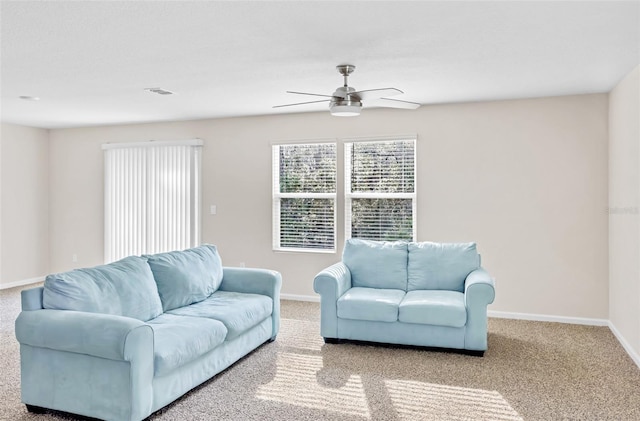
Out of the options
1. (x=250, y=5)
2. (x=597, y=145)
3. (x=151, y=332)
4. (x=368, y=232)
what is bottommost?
(x=151, y=332)

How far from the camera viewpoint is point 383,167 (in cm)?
588

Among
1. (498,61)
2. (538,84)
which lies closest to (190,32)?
(498,61)

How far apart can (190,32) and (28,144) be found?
5338 mm

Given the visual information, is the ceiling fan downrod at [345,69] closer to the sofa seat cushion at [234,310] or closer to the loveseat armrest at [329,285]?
the loveseat armrest at [329,285]

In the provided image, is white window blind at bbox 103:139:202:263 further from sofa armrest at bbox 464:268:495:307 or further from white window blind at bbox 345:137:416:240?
sofa armrest at bbox 464:268:495:307

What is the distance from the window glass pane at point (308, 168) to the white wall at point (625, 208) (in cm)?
297

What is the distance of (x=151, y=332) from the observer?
275cm

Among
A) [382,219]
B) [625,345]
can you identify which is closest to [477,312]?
[625,345]

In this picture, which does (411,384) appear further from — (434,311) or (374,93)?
(374,93)

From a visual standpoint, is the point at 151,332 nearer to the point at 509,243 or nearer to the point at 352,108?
the point at 352,108

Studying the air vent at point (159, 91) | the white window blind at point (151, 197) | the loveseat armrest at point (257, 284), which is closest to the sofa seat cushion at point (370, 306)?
the loveseat armrest at point (257, 284)

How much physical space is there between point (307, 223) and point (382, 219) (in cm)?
97

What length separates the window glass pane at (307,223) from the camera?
6.12 meters

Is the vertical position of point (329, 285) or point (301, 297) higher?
point (329, 285)
